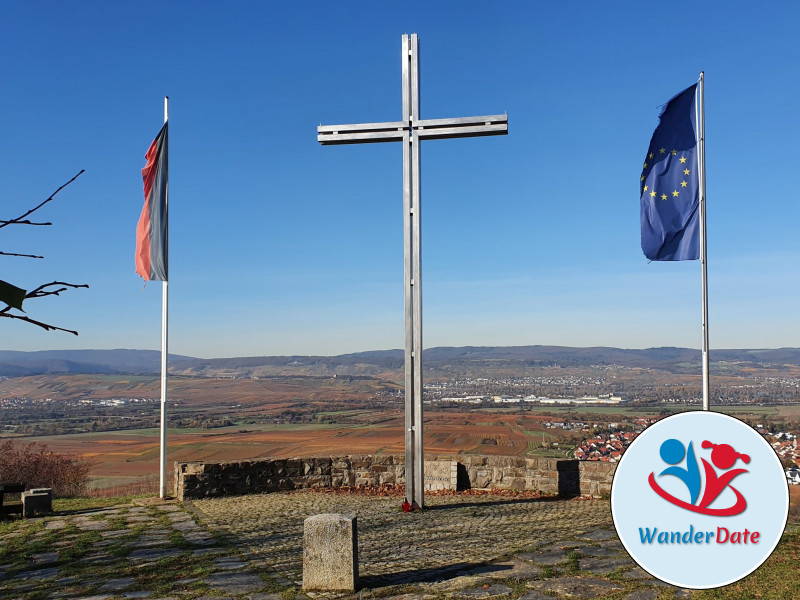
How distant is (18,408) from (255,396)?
30.8 m

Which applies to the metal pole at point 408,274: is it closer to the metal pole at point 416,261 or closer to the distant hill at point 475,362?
the metal pole at point 416,261

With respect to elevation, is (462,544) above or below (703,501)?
Result: below

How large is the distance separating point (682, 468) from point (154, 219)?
1082 cm

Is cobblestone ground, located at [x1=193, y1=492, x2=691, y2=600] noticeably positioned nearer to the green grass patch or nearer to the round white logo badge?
the green grass patch

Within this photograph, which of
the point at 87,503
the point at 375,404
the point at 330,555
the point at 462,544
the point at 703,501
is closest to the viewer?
the point at 703,501

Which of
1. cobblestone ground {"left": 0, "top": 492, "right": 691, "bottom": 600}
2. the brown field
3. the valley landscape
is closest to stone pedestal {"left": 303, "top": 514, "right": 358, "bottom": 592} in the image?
cobblestone ground {"left": 0, "top": 492, "right": 691, "bottom": 600}

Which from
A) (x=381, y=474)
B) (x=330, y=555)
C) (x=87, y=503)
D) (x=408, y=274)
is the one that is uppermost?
(x=408, y=274)

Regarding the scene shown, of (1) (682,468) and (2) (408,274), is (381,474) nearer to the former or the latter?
(2) (408,274)

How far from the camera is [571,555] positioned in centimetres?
751

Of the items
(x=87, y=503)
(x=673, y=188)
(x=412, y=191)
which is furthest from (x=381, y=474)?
(x=673, y=188)

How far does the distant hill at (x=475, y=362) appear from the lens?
125938 mm

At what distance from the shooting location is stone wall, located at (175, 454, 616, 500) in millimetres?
12438

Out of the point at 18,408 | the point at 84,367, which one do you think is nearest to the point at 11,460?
the point at 18,408

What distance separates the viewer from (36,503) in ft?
37.1
